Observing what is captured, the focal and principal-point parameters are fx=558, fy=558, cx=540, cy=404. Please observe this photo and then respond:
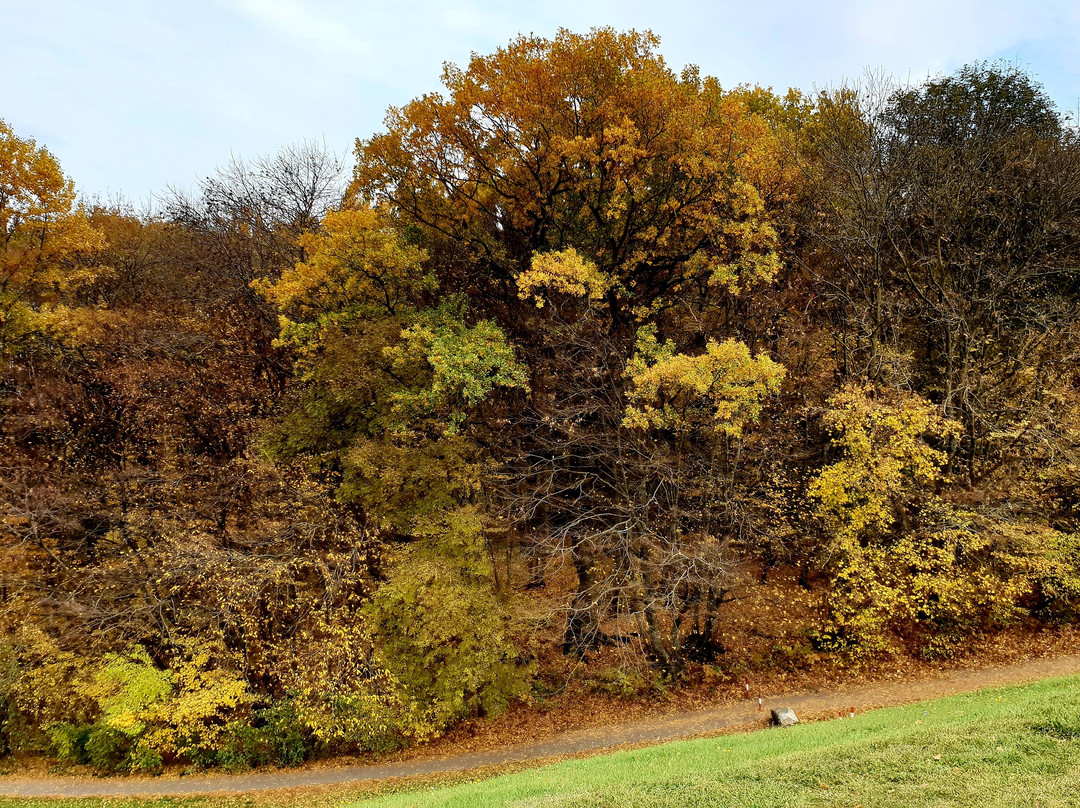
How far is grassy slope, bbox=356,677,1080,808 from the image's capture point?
6434 millimetres

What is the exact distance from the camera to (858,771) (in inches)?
291

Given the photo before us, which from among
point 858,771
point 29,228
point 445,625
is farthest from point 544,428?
point 29,228

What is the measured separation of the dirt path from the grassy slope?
12.6 ft

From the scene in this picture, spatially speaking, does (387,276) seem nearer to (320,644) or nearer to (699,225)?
(699,225)

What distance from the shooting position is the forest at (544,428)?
14328 millimetres

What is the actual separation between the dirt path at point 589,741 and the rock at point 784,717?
492mm

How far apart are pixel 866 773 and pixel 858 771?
4.6 inches

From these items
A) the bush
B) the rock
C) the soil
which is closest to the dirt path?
the soil

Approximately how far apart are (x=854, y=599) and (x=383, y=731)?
42.7 feet

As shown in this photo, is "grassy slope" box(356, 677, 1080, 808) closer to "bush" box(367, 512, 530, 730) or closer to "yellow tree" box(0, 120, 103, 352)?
"bush" box(367, 512, 530, 730)

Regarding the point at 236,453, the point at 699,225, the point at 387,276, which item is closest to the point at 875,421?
the point at 699,225

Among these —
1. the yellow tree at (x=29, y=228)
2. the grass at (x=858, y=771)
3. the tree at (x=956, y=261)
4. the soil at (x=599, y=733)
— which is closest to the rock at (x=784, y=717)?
the soil at (x=599, y=733)

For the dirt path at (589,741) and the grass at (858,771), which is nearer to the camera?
the grass at (858,771)

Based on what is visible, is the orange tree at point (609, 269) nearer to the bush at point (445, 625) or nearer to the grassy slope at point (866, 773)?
the bush at point (445, 625)
